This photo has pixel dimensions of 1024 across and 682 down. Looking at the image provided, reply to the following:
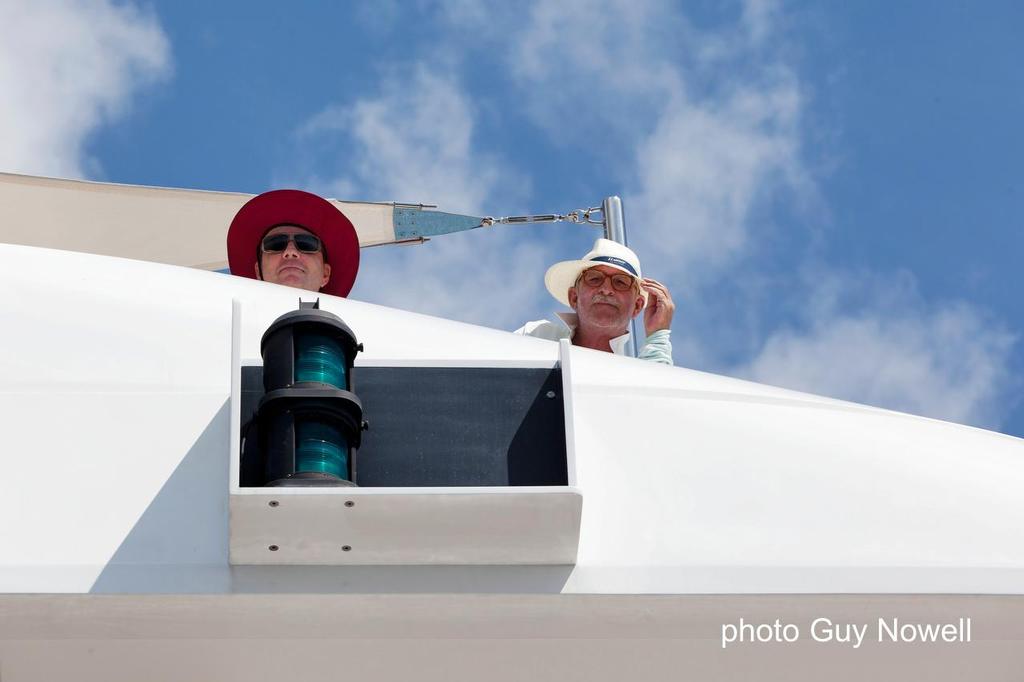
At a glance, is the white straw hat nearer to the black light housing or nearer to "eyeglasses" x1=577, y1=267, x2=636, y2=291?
"eyeglasses" x1=577, y1=267, x2=636, y2=291

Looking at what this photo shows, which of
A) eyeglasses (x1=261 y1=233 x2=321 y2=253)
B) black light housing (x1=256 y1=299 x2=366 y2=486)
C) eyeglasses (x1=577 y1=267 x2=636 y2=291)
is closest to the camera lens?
black light housing (x1=256 y1=299 x2=366 y2=486)

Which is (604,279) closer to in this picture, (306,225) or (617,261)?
(617,261)

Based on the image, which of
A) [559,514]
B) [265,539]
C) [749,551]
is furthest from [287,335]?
[749,551]

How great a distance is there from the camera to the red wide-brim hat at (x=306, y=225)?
14.9ft

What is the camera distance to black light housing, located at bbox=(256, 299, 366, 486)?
2.27 meters

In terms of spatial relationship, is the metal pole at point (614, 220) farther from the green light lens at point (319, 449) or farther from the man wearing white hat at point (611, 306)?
the green light lens at point (319, 449)

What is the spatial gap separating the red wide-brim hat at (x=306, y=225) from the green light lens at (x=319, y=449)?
7.27 feet

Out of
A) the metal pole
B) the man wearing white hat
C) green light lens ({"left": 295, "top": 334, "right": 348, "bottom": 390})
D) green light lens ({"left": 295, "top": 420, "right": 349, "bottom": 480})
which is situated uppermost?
the metal pole

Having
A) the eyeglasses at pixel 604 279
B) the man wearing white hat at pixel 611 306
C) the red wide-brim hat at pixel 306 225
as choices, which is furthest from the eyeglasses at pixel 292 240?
the eyeglasses at pixel 604 279

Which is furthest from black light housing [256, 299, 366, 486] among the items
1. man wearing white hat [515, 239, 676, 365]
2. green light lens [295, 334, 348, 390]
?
man wearing white hat [515, 239, 676, 365]

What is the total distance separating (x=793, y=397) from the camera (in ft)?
9.34

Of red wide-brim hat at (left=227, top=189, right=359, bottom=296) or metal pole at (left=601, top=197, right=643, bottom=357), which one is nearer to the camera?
red wide-brim hat at (left=227, top=189, right=359, bottom=296)

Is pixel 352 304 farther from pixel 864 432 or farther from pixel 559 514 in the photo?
pixel 864 432

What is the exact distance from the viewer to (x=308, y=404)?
7.54 feet
